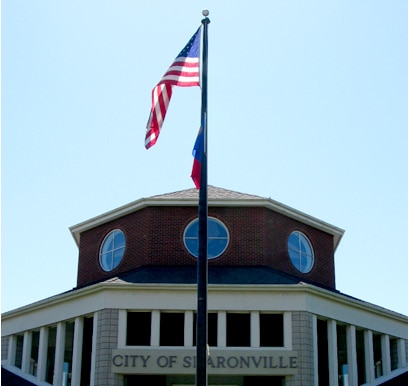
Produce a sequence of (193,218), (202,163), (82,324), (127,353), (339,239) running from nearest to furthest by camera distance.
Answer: (202,163) < (127,353) < (82,324) < (193,218) < (339,239)

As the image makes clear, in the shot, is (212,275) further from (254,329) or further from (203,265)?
(203,265)

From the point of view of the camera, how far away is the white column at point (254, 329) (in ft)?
75.7

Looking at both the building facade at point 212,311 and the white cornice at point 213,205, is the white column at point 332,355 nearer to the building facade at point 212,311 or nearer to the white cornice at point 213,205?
the building facade at point 212,311

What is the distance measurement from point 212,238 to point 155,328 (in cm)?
493

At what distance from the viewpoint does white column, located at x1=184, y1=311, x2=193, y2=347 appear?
2305cm

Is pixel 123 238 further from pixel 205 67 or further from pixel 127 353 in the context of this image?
pixel 205 67

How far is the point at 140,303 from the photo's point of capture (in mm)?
23719

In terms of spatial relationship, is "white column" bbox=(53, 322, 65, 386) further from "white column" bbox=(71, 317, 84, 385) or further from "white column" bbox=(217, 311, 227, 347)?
"white column" bbox=(217, 311, 227, 347)

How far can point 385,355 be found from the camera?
2689 cm

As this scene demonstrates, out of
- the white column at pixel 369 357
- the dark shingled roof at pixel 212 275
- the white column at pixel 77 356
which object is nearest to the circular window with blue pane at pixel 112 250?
the dark shingled roof at pixel 212 275

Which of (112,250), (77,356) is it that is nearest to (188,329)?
(77,356)

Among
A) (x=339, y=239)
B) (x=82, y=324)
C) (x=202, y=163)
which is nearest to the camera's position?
(x=202, y=163)

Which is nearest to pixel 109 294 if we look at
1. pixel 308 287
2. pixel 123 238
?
pixel 123 238

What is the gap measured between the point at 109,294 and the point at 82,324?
1.98m
